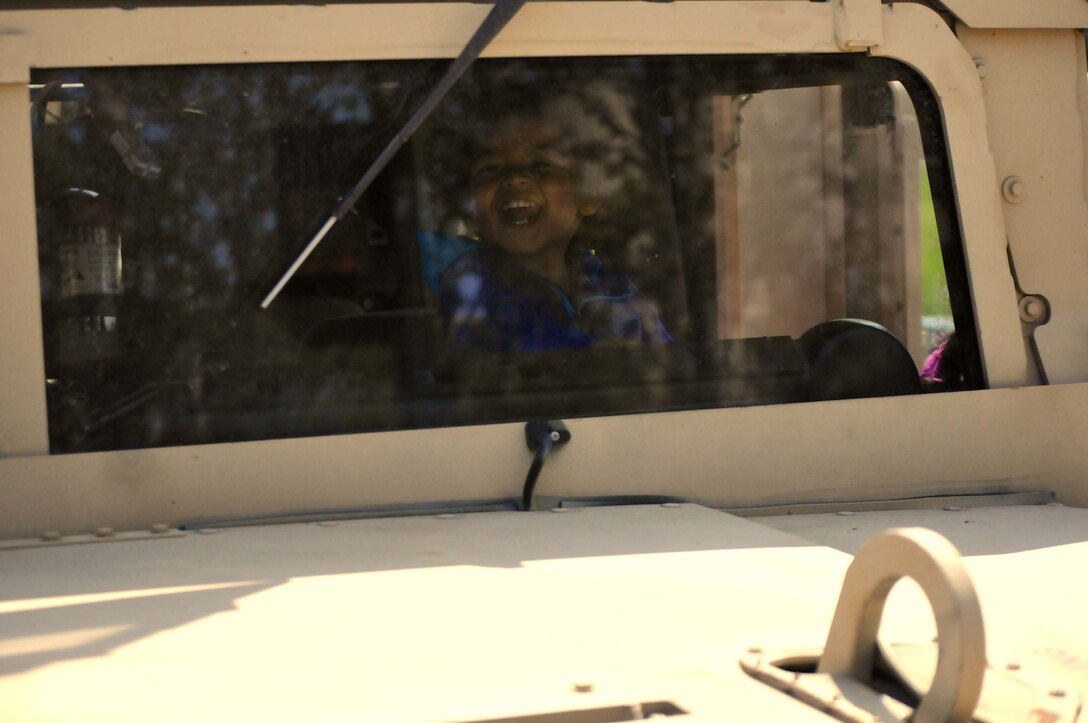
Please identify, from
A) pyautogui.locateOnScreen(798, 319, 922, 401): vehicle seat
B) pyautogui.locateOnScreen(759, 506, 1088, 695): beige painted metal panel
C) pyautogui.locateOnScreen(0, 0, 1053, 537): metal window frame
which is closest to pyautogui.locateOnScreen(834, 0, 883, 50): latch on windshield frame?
pyautogui.locateOnScreen(0, 0, 1053, 537): metal window frame

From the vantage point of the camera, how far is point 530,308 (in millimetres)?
2305

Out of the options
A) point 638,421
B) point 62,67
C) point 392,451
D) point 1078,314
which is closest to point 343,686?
point 392,451

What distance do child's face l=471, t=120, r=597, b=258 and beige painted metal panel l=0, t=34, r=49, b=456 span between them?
0.71 metres

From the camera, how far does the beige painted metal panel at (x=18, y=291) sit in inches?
84.7

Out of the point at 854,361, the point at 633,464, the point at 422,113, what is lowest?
the point at 633,464

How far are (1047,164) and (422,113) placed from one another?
116 centimetres

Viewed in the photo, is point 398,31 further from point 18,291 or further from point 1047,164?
point 1047,164

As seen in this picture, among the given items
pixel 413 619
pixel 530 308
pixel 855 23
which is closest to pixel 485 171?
pixel 530 308

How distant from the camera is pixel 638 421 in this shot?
91.1 inches

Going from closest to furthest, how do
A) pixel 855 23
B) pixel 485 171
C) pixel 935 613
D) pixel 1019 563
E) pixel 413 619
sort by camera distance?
pixel 935 613, pixel 413 619, pixel 1019 563, pixel 485 171, pixel 855 23

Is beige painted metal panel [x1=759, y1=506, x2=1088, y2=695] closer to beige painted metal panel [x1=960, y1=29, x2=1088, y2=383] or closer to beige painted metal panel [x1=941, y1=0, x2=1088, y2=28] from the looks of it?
beige painted metal panel [x1=960, y1=29, x2=1088, y2=383]

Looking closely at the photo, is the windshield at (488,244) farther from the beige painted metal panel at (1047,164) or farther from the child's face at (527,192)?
the beige painted metal panel at (1047,164)

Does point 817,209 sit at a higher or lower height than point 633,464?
higher

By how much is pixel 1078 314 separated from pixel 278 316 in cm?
145
